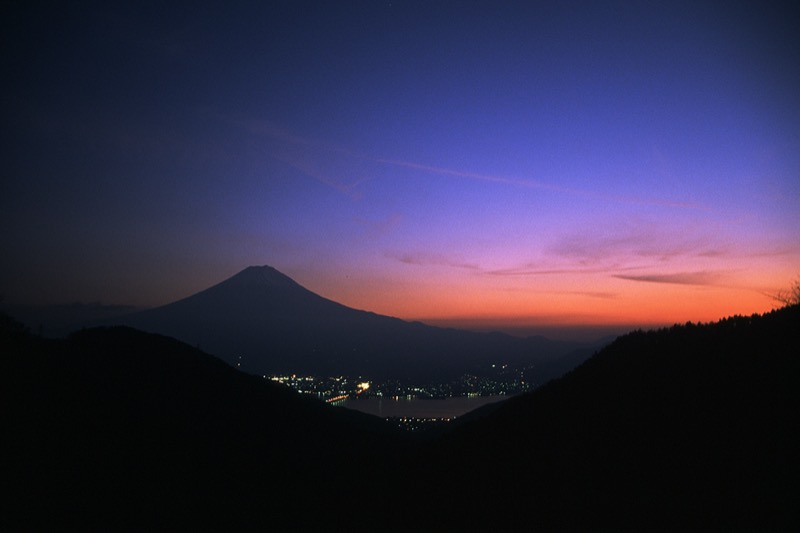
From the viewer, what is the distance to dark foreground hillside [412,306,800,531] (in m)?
7.54

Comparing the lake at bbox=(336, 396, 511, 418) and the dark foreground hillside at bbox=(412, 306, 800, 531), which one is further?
the lake at bbox=(336, 396, 511, 418)

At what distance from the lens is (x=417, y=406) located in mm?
101312

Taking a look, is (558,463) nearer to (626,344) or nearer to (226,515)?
(626,344)

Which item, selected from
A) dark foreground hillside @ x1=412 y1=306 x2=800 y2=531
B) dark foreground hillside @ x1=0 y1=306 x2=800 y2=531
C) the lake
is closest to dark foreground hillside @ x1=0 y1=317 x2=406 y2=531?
dark foreground hillside @ x1=0 y1=306 x2=800 y2=531

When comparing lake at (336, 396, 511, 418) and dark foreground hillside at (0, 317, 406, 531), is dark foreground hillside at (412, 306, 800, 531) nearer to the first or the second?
dark foreground hillside at (0, 317, 406, 531)

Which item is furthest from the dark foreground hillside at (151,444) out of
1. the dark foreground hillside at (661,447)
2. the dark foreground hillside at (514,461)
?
the dark foreground hillside at (661,447)

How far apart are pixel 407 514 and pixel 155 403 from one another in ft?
71.3

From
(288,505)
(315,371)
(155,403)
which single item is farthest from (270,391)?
(315,371)

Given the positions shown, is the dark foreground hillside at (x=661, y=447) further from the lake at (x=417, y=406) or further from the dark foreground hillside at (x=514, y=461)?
the lake at (x=417, y=406)

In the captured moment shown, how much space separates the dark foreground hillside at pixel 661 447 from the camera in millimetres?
7535

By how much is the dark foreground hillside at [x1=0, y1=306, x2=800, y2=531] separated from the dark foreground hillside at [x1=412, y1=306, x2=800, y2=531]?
0.15 ft

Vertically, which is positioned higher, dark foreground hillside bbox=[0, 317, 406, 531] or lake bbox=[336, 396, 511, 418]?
dark foreground hillside bbox=[0, 317, 406, 531]

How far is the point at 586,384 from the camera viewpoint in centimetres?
1545

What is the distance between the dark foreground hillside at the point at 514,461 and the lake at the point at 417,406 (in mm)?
65780
